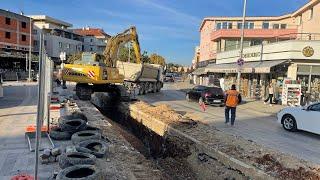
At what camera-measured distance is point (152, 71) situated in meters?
39.2

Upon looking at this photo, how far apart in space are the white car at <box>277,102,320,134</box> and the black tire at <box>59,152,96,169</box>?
382 inches

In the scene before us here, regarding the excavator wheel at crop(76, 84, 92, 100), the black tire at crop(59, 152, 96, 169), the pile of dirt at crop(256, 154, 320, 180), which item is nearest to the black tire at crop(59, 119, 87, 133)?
the black tire at crop(59, 152, 96, 169)

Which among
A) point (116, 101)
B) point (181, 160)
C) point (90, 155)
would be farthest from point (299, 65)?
point (90, 155)

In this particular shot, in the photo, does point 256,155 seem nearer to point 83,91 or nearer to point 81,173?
point 81,173

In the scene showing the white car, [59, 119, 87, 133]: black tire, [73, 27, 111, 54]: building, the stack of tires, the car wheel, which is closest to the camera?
→ the stack of tires

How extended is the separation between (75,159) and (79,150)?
3.44 feet

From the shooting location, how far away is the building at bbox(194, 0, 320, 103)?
93.4 feet

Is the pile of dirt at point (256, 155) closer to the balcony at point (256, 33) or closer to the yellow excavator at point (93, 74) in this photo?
the yellow excavator at point (93, 74)

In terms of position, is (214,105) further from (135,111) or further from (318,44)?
(318,44)

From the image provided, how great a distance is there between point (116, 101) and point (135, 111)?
5.60m

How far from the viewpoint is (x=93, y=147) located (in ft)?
32.8

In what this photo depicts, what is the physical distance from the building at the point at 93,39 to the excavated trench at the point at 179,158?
88.4m

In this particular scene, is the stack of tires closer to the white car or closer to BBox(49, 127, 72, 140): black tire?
BBox(49, 127, 72, 140): black tire

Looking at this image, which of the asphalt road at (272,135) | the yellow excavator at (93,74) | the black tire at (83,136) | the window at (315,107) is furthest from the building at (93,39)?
the black tire at (83,136)
